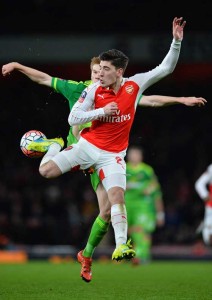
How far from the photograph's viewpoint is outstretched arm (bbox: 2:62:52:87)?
8148 mm

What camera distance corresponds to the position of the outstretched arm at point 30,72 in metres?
8.15

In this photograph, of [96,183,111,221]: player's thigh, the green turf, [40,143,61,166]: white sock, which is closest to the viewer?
the green turf

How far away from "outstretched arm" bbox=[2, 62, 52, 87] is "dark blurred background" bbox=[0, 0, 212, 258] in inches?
286

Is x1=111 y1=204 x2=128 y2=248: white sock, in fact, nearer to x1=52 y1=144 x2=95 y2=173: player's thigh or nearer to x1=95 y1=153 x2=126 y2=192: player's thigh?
x1=95 y1=153 x2=126 y2=192: player's thigh

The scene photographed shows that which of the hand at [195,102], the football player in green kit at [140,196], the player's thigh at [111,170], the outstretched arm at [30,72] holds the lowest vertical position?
the football player in green kit at [140,196]

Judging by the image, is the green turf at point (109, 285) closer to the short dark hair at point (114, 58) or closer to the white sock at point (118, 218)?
the white sock at point (118, 218)

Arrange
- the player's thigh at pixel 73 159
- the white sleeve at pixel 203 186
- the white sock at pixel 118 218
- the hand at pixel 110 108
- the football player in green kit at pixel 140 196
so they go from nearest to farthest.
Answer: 1. the hand at pixel 110 108
2. the white sock at pixel 118 218
3. the player's thigh at pixel 73 159
4. the white sleeve at pixel 203 186
5. the football player in green kit at pixel 140 196

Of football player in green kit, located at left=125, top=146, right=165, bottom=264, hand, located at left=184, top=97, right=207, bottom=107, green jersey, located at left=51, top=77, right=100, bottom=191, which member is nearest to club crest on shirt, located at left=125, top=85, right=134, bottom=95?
hand, located at left=184, top=97, right=207, bottom=107

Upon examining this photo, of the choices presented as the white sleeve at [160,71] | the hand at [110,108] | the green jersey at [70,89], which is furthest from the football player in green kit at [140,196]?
the hand at [110,108]

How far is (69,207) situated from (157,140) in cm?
336

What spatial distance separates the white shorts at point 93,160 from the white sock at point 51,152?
0.45ft

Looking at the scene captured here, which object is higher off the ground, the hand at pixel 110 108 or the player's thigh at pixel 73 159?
the hand at pixel 110 108

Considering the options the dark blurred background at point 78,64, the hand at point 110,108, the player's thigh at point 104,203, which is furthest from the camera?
the dark blurred background at point 78,64

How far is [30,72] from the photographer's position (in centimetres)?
830
